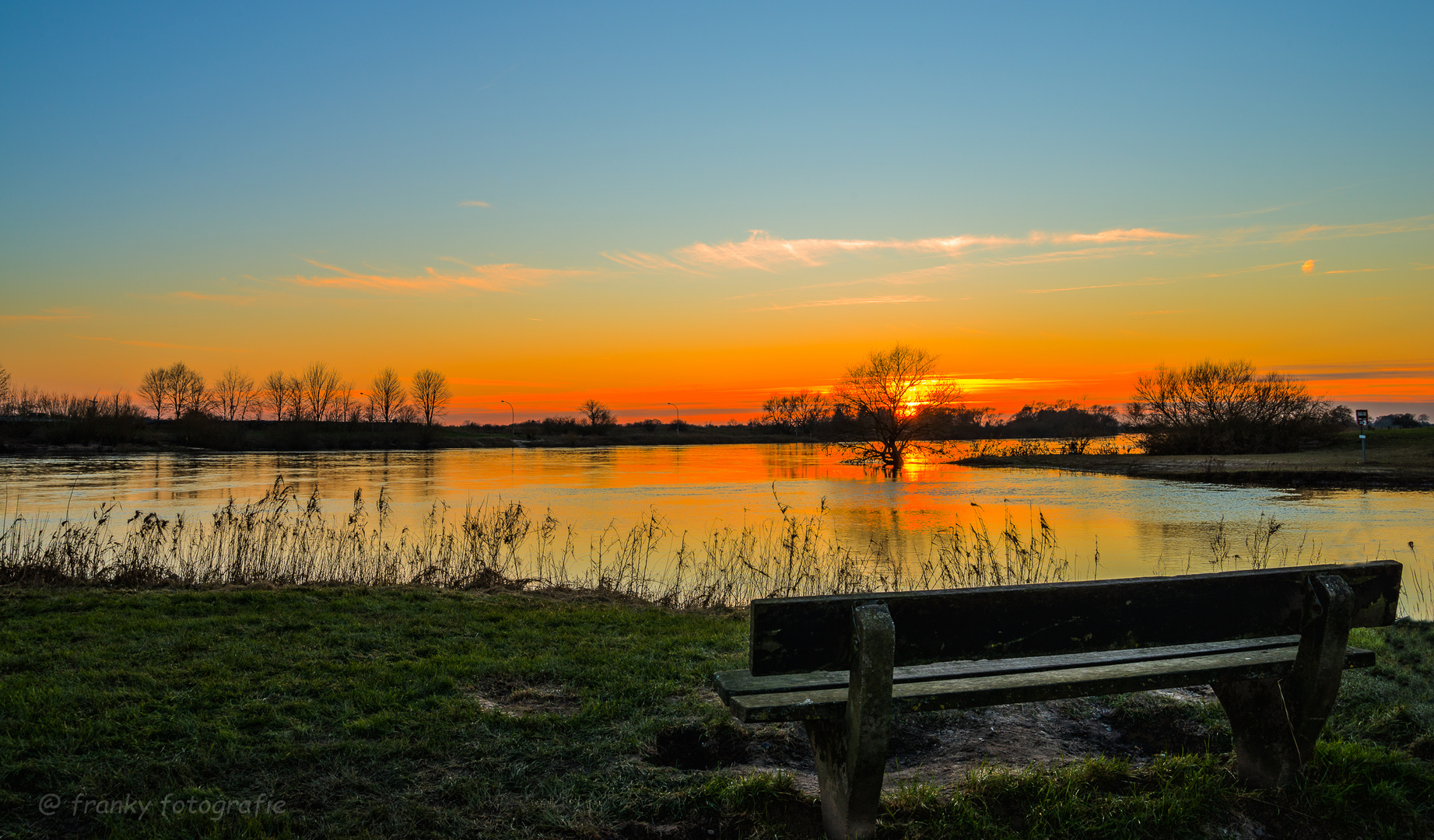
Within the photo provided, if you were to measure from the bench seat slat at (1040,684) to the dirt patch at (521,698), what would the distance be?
191cm

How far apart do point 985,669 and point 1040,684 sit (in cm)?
33

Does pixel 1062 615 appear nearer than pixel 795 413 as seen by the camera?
Yes

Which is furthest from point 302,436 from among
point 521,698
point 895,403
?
point 521,698

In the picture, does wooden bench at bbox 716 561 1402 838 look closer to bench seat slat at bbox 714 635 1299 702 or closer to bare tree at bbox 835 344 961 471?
bench seat slat at bbox 714 635 1299 702

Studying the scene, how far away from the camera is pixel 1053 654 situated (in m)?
2.92

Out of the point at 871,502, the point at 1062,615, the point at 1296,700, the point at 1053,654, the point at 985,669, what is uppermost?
the point at 1062,615

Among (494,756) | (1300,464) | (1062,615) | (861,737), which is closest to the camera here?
(861,737)

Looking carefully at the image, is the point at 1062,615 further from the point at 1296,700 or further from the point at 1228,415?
the point at 1228,415

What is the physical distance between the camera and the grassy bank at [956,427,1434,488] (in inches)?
1064

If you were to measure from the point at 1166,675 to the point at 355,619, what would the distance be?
588cm

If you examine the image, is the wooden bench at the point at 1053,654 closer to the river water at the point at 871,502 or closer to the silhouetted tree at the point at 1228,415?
the river water at the point at 871,502

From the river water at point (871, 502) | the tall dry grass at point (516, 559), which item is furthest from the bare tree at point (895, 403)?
the tall dry grass at point (516, 559)

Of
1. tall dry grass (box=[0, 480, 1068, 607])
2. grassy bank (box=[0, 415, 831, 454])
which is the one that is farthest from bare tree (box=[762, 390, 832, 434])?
tall dry grass (box=[0, 480, 1068, 607])

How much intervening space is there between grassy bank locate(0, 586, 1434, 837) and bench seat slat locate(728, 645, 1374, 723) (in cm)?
49
